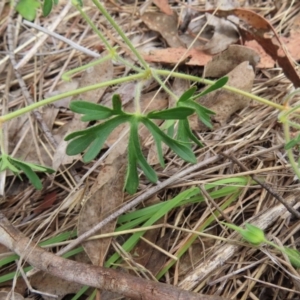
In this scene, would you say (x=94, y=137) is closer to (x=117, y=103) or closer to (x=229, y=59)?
(x=117, y=103)

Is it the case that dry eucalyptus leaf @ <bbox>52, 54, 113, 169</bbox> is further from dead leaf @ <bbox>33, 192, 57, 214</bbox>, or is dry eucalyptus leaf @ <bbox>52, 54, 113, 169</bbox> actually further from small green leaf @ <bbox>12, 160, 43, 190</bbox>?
small green leaf @ <bbox>12, 160, 43, 190</bbox>

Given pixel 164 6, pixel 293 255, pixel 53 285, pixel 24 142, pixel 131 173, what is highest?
pixel 164 6

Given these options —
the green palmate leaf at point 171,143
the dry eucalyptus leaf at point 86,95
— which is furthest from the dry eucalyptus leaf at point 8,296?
the green palmate leaf at point 171,143

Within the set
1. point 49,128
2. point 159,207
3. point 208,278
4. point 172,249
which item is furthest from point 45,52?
point 208,278

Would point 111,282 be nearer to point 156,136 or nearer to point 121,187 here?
point 121,187

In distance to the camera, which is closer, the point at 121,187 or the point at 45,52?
the point at 121,187

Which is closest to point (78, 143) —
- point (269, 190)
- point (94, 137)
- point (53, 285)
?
point (94, 137)

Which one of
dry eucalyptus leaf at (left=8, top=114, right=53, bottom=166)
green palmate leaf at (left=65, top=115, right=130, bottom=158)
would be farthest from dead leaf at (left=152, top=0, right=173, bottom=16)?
green palmate leaf at (left=65, top=115, right=130, bottom=158)
